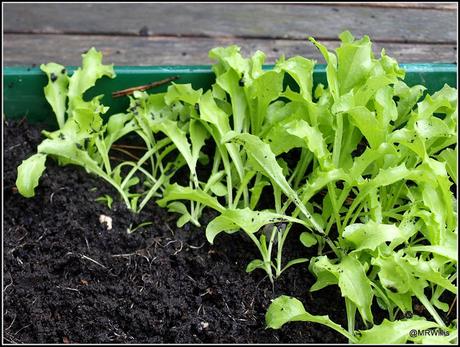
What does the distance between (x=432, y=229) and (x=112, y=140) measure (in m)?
0.73

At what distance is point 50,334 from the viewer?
1.24m

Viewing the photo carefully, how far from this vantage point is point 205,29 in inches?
86.5

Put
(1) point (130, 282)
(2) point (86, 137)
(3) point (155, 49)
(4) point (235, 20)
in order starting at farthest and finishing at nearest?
1. (4) point (235, 20)
2. (3) point (155, 49)
3. (2) point (86, 137)
4. (1) point (130, 282)

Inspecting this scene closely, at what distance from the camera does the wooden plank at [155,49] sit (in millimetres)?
2078

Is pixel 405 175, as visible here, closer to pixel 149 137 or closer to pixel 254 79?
pixel 254 79

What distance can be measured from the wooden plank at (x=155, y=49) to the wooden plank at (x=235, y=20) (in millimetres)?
30

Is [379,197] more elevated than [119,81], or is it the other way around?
[119,81]

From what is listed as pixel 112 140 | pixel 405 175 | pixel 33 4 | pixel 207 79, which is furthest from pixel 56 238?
pixel 33 4

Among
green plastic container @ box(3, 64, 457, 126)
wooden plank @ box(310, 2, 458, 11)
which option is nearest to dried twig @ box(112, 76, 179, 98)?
green plastic container @ box(3, 64, 457, 126)

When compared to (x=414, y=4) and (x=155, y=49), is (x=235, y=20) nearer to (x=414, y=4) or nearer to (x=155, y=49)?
(x=155, y=49)

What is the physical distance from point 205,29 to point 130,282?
1.13m

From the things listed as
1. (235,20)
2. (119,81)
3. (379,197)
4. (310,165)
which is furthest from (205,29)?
(379,197)

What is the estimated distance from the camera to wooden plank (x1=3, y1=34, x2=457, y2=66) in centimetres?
208

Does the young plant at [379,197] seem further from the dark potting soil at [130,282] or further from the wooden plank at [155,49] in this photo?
the wooden plank at [155,49]
